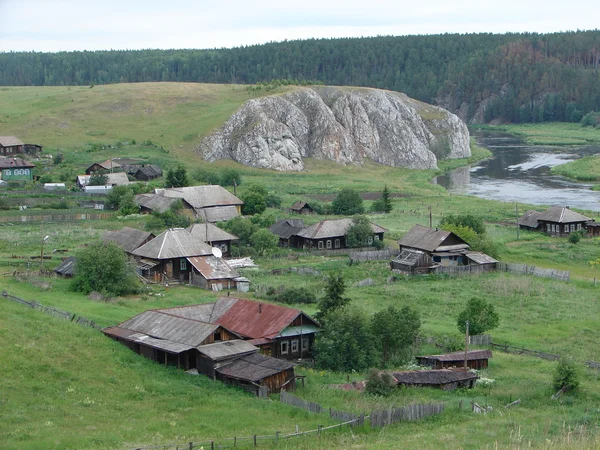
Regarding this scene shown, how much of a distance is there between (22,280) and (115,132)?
2730 inches

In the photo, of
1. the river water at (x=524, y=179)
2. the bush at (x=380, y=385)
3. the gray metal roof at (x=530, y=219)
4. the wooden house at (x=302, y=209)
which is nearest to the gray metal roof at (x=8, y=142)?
the wooden house at (x=302, y=209)

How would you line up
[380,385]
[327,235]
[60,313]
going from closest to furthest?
[380,385]
[60,313]
[327,235]

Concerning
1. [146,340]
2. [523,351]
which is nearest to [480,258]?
[523,351]

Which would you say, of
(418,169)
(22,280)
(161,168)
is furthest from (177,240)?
(418,169)

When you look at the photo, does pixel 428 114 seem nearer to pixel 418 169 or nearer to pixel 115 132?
pixel 418 169

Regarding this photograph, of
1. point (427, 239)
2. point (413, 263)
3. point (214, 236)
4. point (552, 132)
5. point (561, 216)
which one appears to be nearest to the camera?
point (413, 263)

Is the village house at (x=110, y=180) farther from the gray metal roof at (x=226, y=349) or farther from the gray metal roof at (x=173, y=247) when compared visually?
the gray metal roof at (x=226, y=349)

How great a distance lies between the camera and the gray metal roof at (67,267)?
48.6 meters

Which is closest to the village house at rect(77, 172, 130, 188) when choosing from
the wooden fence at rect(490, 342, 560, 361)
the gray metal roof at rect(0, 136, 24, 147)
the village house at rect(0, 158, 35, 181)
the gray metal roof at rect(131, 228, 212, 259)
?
the village house at rect(0, 158, 35, 181)

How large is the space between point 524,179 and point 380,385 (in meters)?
80.4

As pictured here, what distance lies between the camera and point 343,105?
126562 millimetres

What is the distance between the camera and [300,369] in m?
33.5

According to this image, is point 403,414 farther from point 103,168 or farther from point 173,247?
point 103,168

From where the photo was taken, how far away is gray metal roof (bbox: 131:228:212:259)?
5125 centimetres
